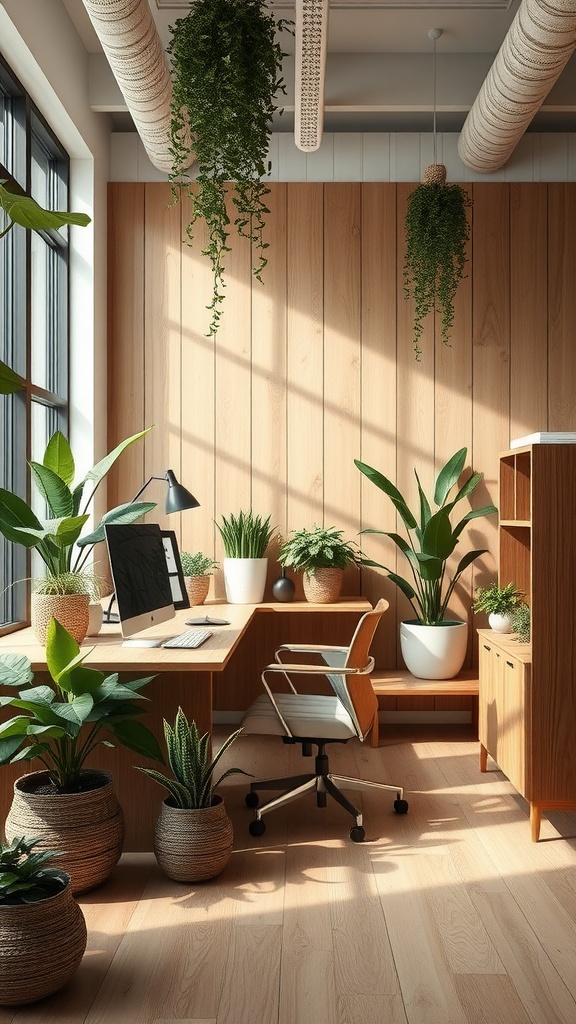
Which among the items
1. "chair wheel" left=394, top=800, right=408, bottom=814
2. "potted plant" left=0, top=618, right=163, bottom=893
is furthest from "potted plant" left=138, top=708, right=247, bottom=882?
"chair wheel" left=394, top=800, right=408, bottom=814

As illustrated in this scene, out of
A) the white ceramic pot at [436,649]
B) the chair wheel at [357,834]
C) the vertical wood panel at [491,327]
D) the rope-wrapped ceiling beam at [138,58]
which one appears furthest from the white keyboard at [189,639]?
the rope-wrapped ceiling beam at [138,58]

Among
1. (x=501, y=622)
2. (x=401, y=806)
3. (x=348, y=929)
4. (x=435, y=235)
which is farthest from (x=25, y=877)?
(x=435, y=235)

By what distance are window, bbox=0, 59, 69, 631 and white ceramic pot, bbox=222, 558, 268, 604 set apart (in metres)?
1.07

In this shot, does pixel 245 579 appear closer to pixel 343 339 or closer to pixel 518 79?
pixel 343 339

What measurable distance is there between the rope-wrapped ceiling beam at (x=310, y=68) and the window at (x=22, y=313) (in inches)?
48.4

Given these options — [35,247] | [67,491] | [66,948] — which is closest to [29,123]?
[35,247]

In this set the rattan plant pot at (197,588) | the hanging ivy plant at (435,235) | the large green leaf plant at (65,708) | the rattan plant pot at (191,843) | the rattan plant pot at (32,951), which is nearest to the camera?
the rattan plant pot at (32,951)

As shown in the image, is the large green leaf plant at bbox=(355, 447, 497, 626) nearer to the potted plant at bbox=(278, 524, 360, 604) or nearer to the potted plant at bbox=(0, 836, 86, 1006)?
the potted plant at bbox=(278, 524, 360, 604)

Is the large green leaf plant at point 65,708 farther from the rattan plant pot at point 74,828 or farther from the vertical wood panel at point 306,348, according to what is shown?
the vertical wood panel at point 306,348

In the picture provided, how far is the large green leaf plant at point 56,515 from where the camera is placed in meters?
3.02

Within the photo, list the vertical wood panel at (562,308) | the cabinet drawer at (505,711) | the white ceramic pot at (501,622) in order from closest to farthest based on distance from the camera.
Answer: the cabinet drawer at (505,711) < the white ceramic pot at (501,622) < the vertical wood panel at (562,308)

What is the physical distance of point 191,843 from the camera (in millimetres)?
2811

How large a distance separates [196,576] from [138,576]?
4.58 ft

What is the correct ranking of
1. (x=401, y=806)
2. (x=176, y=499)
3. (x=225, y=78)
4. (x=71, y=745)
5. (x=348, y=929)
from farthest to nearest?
(x=176, y=499) → (x=401, y=806) → (x=225, y=78) → (x=71, y=745) → (x=348, y=929)
